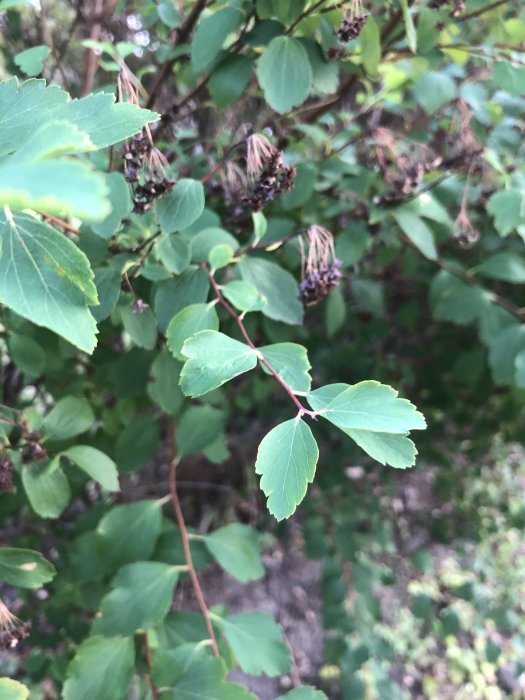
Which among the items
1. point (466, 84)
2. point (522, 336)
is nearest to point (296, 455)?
point (522, 336)

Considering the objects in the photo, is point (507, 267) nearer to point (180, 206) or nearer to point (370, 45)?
point (370, 45)

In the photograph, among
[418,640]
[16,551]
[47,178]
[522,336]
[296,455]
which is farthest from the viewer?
[418,640]

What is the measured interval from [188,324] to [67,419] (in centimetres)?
32

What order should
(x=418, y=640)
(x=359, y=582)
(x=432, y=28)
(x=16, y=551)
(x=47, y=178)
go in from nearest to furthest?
(x=47, y=178) < (x=16, y=551) < (x=432, y=28) < (x=359, y=582) < (x=418, y=640)

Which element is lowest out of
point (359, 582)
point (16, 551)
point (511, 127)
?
point (359, 582)

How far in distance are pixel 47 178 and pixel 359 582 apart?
1.56 m

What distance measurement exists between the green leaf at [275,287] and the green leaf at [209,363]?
21 centimetres

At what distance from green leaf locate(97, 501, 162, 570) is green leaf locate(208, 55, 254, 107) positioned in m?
0.69

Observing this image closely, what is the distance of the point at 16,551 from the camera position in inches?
25.4

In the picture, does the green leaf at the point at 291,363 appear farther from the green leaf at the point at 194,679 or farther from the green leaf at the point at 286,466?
the green leaf at the point at 194,679

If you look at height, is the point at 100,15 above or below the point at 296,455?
above

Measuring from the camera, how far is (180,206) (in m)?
0.62

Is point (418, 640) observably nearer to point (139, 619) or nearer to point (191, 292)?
point (139, 619)

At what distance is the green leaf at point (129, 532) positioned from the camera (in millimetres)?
859
